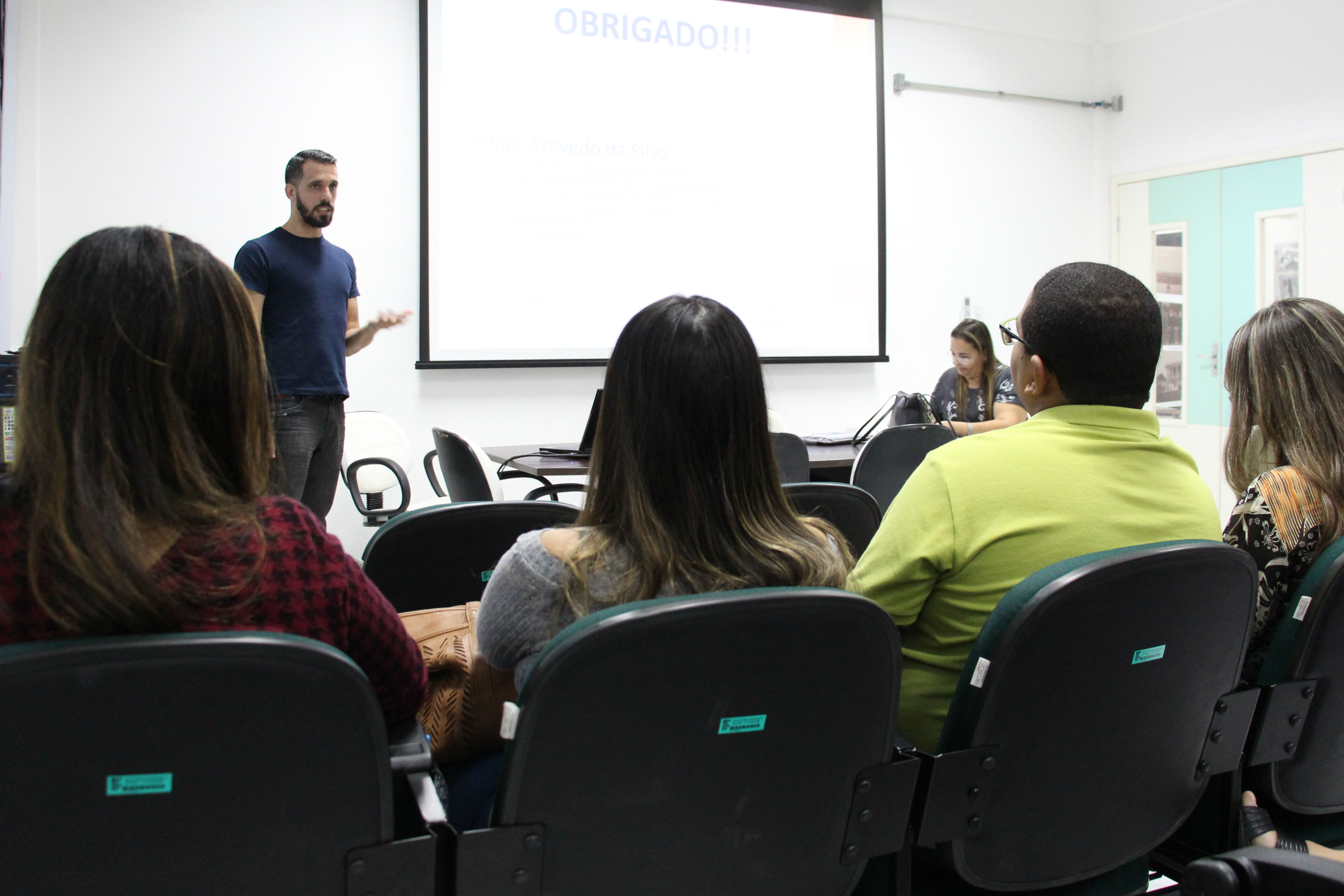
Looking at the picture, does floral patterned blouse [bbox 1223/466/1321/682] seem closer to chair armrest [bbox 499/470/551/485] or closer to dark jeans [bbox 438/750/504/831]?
dark jeans [bbox 438/750/504/831]

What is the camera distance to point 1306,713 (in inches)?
56.5

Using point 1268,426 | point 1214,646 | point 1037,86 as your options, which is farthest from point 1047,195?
point 1214,646

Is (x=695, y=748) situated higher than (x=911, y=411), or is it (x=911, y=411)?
(x=911, y=411)

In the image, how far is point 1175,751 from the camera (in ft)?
4.19

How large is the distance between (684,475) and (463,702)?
1.33 feet

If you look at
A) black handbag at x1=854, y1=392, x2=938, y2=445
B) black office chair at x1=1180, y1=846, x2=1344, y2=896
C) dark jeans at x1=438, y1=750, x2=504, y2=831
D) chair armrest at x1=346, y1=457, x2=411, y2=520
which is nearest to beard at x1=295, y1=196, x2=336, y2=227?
chair armrest at x1=346, y1=457, x2=411, y2=520

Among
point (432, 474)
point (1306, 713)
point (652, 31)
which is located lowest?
point (1306, 713)

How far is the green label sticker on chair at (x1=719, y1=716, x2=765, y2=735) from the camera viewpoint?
981 millimetres

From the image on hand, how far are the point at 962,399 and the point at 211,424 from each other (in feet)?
13.5

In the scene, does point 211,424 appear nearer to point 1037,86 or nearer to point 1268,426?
point 1268,426

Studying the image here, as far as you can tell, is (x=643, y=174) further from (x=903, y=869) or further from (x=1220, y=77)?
(x=903, y=869)

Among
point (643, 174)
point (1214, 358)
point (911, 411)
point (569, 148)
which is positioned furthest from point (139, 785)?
point (1214, 358)

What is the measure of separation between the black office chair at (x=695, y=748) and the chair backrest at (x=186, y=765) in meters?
0.14

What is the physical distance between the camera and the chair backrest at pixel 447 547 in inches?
63.8
